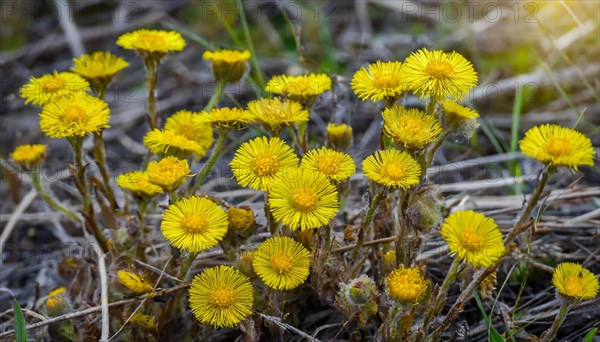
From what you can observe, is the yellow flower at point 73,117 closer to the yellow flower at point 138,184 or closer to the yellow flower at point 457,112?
the yellow flower at point 138,184

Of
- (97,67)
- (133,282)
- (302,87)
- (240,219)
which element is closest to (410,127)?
(302,87)

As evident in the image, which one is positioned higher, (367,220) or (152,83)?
(152,83)

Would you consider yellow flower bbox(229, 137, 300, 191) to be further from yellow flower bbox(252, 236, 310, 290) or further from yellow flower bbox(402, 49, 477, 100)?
yellow flower bbox(402, 49, 477, 100)

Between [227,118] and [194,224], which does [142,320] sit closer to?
[194,224]

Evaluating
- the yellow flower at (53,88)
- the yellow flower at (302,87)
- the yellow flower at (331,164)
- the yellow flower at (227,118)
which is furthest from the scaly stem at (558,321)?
the yellow flower at (53,88)

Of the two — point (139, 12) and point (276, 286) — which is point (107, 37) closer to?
point (139, 12)

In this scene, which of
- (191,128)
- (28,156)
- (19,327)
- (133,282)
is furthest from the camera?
(28,156)

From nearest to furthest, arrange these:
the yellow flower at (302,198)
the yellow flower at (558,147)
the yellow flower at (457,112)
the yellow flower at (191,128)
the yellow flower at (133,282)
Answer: the yellow flower at (558,147)
the yellow flower at (302,198)
the yellow flower at (457,112)
the yellow flower at (133,282)
the yellow flower at (191,128)
